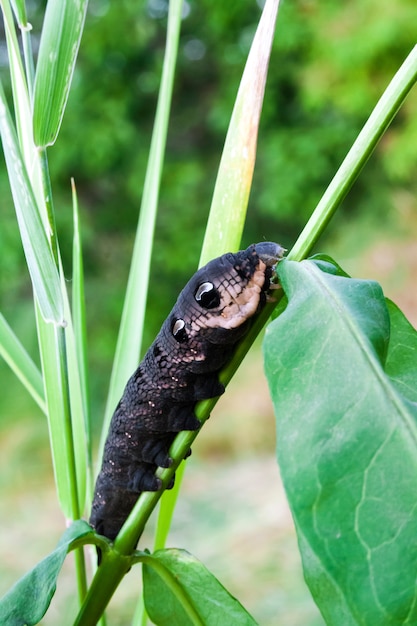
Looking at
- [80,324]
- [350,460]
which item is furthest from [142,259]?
[350,460]

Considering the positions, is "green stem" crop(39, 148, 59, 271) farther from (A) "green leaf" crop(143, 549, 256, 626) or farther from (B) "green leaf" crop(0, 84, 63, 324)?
(A) "green leaf" crop(143, 549, 256, 626)

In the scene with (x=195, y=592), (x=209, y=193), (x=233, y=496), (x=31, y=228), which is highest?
(x=31, y=228)

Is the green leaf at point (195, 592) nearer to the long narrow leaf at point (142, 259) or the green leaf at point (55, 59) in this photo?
the long narrow leaf at point (142, 259)

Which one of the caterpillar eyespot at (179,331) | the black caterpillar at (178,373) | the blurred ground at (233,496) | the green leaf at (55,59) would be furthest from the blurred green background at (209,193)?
the green leaf at (55,59)

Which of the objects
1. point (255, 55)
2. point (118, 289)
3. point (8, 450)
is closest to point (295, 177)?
point (118, 289)

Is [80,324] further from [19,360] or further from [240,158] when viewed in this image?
[240,158]

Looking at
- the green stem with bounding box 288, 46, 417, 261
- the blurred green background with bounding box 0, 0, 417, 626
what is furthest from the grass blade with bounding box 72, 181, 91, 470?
the blurred green background with bounding box 0, 0, 417, 626

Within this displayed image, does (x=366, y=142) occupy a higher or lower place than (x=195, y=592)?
higher

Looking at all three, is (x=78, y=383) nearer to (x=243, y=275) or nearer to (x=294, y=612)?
(x=243, y=275)
